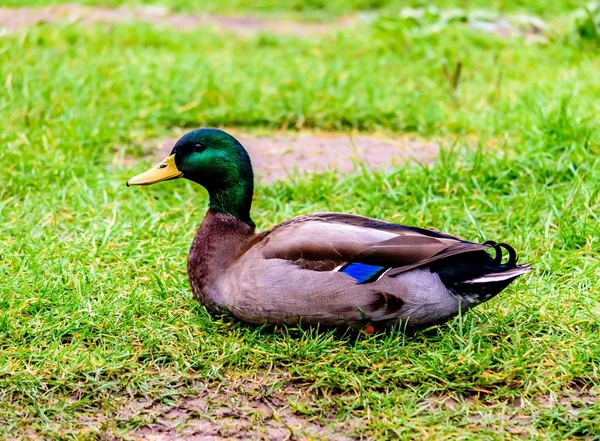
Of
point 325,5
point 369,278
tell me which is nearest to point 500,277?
point 369,278

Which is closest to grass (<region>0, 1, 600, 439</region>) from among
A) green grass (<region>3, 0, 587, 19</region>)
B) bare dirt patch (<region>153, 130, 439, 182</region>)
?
bare dirt patch (<region>153, 130, 439, 182</region>)

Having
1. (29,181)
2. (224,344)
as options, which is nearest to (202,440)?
(224,344)

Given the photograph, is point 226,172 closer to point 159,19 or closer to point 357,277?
point 357,277

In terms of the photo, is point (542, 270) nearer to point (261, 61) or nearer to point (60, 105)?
point (60, 105)

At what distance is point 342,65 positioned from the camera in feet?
22.3

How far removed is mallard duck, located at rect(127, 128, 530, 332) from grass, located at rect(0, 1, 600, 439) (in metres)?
0.10

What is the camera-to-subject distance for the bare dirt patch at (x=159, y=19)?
7.91 metres

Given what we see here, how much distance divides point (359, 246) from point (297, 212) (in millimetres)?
1364

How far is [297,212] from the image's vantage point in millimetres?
4508

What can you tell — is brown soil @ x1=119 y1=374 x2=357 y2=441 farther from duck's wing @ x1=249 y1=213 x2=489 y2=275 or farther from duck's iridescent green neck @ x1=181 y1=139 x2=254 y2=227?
duck's iridescent green neck @ x1=181 y1=139 x2=254 y2=227

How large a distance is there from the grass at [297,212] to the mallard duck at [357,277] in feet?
0.32

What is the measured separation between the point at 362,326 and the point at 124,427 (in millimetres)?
905

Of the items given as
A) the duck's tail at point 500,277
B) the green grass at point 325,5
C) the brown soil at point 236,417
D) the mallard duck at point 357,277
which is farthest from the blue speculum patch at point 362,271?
the green grass at point 325,5

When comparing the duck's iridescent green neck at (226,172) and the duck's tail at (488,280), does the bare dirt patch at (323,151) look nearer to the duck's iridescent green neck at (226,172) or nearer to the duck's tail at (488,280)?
the duck's iridescent green neck at (226,172)
